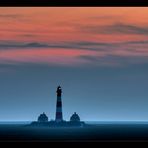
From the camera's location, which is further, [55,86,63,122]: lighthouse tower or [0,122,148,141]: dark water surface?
[55,86,63,122]: lighthouse tower

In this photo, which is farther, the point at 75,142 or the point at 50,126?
the point at 50,126

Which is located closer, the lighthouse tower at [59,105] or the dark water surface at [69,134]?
the dark water surface at [69,134]

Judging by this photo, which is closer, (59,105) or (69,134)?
(59,105)

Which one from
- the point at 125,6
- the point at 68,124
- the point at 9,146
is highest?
the point at 68,124
